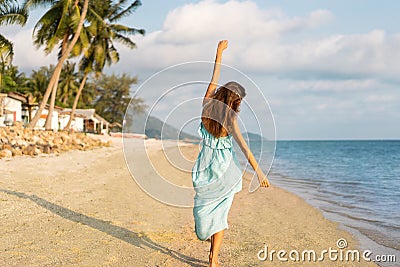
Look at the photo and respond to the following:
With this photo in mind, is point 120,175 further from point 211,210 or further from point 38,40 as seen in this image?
A: point 38,40

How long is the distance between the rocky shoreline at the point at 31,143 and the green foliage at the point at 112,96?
33.1 m

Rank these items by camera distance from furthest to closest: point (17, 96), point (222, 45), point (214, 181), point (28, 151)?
point (17, 96) < point (28, 151) < point (222, 45) < point (214, 181)

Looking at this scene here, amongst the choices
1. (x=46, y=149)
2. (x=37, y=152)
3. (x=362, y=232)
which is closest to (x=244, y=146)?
(x=362, y=232)

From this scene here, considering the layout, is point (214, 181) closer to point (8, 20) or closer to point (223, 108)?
point (223, 108)

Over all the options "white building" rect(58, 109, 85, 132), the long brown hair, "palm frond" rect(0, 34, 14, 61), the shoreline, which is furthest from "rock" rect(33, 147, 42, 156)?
"white building" rect(58, 109, 85, 132)

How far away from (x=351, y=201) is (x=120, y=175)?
19.7 feet

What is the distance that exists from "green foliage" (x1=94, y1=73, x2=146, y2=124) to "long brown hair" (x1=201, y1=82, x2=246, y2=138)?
162ft

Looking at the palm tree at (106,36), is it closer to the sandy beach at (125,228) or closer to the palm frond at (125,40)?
the palm frond at (125,40)

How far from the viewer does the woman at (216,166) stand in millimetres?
3857

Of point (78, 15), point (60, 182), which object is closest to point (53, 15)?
point (78, 15)

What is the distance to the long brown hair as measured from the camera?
382 centimetres

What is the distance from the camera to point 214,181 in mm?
3939

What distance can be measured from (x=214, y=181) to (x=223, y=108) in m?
0.68

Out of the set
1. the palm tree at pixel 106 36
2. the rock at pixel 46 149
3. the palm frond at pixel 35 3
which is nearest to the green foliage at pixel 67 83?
the palm tree at pixel 106 36
